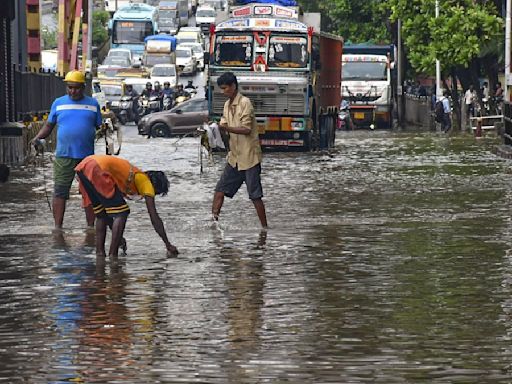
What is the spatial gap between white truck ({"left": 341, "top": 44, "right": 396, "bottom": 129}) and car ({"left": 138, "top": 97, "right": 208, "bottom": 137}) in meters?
12.4

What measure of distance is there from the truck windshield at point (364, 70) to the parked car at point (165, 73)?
18478mm

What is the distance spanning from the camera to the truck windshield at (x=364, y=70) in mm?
61812

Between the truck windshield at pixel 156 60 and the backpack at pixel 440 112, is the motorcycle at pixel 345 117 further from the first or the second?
the truck windshield at pixel 156 60

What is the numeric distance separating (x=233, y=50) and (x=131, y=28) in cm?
6005

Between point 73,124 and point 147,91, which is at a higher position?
point 73,124

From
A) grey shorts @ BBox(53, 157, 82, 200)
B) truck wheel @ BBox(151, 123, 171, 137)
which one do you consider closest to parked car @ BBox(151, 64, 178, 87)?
truck wheel @ BBox(151, 123, 171, 137)

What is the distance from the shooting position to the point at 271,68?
3725 cm

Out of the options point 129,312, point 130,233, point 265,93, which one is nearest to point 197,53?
point 265,93

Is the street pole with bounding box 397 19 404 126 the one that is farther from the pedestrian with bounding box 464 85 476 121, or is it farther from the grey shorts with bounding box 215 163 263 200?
the grey shorts with bounding box 215 163 263 200

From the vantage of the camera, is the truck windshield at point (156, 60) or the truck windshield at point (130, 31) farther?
the truck windshield at point (130, 31)

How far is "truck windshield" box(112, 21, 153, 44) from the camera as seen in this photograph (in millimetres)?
96250

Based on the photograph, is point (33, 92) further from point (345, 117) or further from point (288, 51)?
point (345, 117)

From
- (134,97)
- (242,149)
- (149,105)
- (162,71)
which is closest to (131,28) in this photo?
(162,71)

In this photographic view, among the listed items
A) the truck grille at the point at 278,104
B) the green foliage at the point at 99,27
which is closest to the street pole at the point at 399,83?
the truck grille at the point at 278,104
